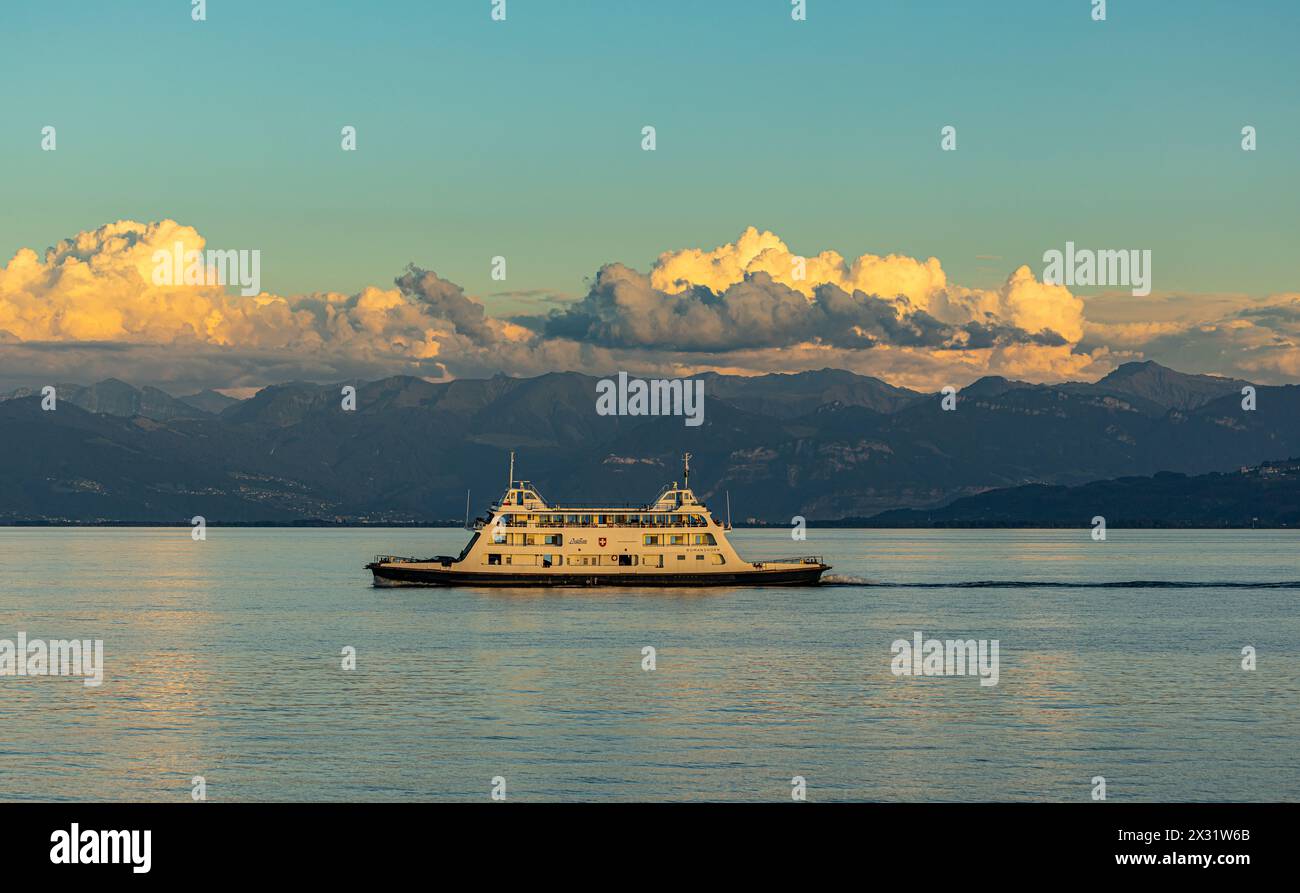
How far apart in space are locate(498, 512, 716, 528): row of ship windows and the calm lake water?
22.0 m

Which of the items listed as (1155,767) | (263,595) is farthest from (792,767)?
(263,595)

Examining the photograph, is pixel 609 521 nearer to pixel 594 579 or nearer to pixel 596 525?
pixel 596 525

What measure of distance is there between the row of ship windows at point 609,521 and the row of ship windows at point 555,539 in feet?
3.55

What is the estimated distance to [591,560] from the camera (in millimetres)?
156375

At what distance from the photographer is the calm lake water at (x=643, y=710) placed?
171 ft

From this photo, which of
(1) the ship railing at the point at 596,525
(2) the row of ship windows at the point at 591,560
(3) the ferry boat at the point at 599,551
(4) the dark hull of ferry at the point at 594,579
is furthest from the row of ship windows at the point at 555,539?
(4) the dark hull of ferry at the point at 594,579

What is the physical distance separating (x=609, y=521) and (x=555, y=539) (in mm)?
6543
